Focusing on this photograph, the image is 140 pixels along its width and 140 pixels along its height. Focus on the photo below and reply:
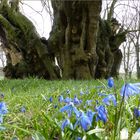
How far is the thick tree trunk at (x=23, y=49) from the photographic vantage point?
14.8 m

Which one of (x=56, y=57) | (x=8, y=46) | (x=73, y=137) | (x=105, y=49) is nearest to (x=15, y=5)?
(x=8, y=46)

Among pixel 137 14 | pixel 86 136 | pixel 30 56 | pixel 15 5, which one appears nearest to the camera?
pixel 86 136

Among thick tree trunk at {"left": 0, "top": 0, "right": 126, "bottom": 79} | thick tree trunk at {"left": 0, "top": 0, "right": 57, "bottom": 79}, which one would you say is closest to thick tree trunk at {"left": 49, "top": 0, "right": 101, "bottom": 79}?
thick tree trunk at {"left": 0, "top": 0, "right": 126, "bottom": 79}

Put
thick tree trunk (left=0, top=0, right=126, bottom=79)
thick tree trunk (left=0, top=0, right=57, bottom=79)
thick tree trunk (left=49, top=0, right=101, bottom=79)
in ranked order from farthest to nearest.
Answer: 1. thick tree trunk (left=0, top=0, right=57, bottom=79)
2. thick tree trunk (left=0, top=0, right=126, bottom=79)
3. thick tree trunk (left=49, top=0, right=101, bottom=79)

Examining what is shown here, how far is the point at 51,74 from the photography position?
14.7 m

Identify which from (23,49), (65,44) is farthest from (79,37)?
(23,49)

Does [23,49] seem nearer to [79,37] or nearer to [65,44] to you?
[65,44]

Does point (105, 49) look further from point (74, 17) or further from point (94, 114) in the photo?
point (94, 114)

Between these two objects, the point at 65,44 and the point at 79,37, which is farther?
the point at 65,44

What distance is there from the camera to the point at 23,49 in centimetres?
1526

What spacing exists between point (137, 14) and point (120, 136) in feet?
94.7

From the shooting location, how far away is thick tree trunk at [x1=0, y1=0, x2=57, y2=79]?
48.4 ft

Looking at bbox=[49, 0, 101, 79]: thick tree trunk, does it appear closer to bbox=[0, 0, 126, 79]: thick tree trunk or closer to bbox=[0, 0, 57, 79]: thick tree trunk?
bbox=[0, 0, 126, 79]: thick tree trunk

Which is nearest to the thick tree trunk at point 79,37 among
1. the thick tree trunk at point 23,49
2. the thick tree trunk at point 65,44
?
the thick tree trunk at point 65,44
